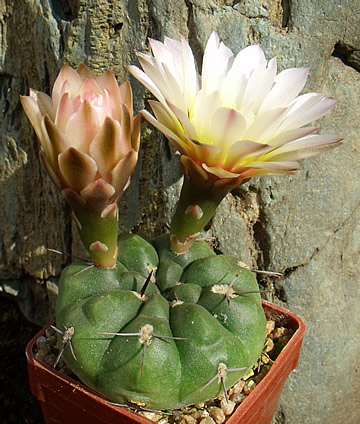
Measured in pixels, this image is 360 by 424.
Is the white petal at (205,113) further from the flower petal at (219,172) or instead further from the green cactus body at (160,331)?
the green cactus body at (160,331)

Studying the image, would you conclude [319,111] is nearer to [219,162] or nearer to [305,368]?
[219,162]

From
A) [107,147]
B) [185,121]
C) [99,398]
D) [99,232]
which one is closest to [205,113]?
[185,121]

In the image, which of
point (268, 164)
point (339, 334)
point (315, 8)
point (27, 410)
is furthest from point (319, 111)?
point (27, 410)

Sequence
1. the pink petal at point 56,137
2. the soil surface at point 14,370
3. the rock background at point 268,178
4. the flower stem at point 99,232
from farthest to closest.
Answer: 1. the soil surface at point 14,370
2. the rock background at point 268,178
3. the flower stem at point 99,232
4. the pink petal at point 56,137

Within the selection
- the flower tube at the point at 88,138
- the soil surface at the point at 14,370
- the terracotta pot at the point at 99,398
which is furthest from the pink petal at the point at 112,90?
the soil surface at the point at 14,370

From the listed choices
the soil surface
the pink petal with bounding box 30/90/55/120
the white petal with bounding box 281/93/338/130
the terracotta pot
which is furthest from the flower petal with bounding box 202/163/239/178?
the soil surface

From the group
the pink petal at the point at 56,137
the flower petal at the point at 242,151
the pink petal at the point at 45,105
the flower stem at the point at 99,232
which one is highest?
the flower petal at the point at 242,151

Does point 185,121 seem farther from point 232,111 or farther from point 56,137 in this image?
point 56,137

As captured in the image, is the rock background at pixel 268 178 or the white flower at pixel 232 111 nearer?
the white flower at pixel 232 111
